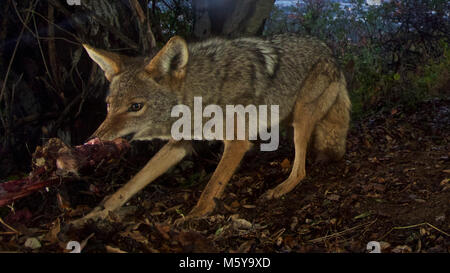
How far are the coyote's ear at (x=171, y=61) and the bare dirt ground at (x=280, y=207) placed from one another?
1075 mm

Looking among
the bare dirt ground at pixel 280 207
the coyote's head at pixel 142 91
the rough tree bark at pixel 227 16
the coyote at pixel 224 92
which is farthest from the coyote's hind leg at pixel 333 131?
the coyote's head at pixel 142 91

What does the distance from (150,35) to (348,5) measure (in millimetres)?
4121

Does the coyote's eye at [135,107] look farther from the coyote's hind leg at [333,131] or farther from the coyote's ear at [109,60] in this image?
the coyote's hind leg at [333,131]

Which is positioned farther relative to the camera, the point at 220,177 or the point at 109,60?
the point at 220,177

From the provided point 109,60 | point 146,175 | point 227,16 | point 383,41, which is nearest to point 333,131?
point 227,16

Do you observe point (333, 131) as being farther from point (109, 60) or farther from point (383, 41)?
point (383, 41)

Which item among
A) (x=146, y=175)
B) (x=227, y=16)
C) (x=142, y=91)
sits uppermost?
(x=227, y=16)

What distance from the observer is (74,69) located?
4477 millimetres

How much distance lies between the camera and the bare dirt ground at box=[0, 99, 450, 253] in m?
2.63

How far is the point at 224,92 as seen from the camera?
3.55 metres

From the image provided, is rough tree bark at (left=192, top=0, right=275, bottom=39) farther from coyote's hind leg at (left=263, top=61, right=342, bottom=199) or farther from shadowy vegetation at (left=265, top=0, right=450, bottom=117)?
shadowy vegetation at (left=265, top=0, right=450, bottom=117)

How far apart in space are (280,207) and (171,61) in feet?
4.70

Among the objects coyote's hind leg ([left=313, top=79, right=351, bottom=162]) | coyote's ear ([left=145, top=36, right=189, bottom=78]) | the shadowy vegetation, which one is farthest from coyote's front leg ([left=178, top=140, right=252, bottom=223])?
the shadowy vegetation
